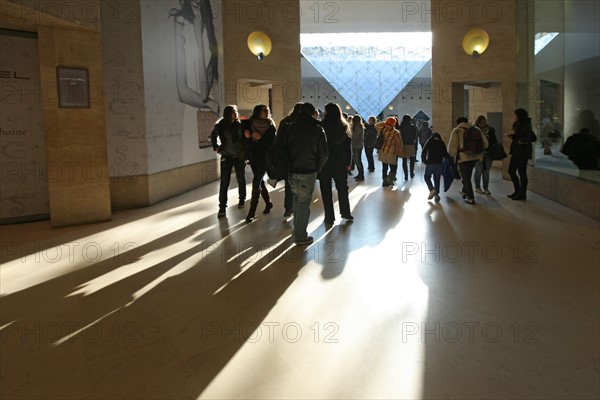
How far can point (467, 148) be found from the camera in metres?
7.97

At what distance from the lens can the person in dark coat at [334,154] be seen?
249 inches

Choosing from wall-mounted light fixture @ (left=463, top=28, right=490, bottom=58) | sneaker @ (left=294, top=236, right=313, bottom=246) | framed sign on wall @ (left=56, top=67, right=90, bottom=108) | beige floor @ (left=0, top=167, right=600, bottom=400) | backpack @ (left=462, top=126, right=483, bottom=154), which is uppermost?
wall-mounted light fixture @ (left=463, top=28, right=490, bottom=58)

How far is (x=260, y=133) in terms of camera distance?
22.4ft

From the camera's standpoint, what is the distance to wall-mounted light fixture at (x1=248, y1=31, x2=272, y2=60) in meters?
13.9

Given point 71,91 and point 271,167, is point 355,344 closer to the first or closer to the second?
point 271,167

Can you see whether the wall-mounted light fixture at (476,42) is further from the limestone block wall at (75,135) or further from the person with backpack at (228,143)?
the limestone block wall at (75,135)

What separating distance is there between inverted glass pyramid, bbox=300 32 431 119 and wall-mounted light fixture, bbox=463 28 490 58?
1733cm

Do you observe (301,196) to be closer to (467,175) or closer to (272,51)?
(467,175)

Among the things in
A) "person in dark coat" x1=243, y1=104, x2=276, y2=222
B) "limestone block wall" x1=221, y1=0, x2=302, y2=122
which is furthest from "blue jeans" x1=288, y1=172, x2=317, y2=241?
"limestone block wall" x1=221, y1=0, x2=302, y2=122

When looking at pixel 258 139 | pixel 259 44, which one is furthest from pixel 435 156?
pixel 259 44

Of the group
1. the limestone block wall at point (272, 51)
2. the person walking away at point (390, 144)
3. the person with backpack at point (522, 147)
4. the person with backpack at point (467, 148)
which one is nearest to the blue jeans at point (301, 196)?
the person with backpack at point (467, 148)

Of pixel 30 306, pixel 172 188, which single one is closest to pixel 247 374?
pixel 30 306

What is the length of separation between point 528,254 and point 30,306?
4442 millimetres

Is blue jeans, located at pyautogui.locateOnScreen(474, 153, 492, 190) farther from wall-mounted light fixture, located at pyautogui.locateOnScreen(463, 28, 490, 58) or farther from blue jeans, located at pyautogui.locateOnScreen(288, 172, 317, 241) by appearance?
wall-mounted light fixture, located at pyautogui.locateOnScreen(463, 28, 490, 58)
